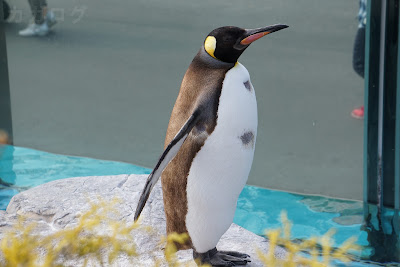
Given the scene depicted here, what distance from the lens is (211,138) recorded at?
201 centimetres

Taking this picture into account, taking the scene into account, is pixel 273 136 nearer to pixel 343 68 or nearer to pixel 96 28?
pixel 343 68

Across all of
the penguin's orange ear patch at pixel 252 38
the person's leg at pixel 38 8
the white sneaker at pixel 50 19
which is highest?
the penguin's orange ear patch at pixel 252 38

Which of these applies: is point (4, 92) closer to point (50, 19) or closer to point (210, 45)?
point (50, 19)

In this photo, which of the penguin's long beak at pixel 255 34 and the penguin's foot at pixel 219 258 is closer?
the penguin's long beak at pixel 255 34

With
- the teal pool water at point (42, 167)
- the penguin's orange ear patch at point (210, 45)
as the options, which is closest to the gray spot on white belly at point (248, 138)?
the penguin's orange ear patch at point (210, 45)

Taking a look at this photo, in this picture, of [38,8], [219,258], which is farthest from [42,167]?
[219,258]

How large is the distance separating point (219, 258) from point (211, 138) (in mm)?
501

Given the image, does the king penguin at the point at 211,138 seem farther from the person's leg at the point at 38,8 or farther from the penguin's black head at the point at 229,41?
the person's leg at the point at 38,8

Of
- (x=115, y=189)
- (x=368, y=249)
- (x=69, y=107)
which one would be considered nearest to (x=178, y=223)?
(x=115, y=189)

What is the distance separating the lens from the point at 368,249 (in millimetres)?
3459

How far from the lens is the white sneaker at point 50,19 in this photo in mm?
4590

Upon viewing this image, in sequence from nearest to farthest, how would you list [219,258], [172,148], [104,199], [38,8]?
[172,148] < [219,258] < [104,199] < [38,8]

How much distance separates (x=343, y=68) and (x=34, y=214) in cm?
222

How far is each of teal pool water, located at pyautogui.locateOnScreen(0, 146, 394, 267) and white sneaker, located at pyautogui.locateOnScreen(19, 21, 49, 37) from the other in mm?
922
